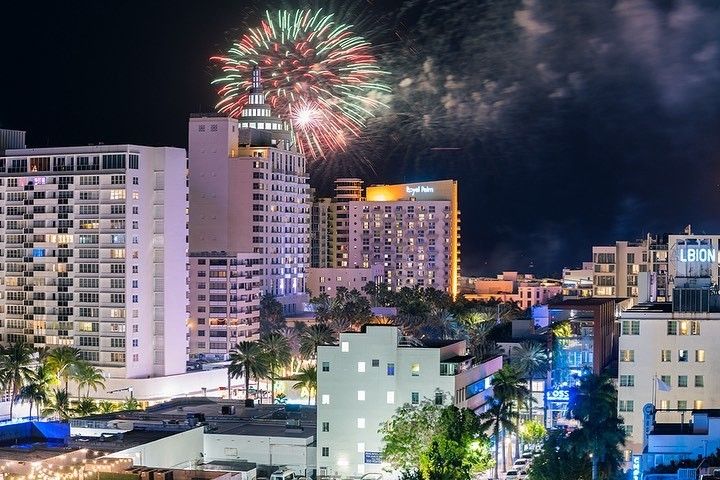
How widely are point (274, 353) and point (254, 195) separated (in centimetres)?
4767

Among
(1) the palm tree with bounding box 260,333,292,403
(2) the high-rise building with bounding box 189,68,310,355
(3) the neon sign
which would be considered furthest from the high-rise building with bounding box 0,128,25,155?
(3) the neon sign

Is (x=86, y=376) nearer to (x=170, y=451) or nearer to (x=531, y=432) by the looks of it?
(x=170, y=451)

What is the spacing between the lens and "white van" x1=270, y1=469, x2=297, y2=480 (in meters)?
65.8

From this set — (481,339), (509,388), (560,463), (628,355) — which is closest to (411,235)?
(481,339)

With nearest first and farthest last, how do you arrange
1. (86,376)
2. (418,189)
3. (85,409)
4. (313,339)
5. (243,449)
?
(243,449) < (85,409) < (86,376) < (313,339) < (418,189)

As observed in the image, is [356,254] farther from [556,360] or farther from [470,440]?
[470,440]

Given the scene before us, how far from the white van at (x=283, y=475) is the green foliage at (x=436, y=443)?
5.42 metres

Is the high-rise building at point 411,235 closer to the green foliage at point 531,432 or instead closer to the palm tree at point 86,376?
the palm tree at point 86,376

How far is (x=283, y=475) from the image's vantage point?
6656 centimetres

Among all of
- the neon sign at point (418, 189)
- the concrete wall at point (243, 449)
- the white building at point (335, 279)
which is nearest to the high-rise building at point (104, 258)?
the concrete wall at point (243, 449)

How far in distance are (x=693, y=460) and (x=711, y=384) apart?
15.0 metres

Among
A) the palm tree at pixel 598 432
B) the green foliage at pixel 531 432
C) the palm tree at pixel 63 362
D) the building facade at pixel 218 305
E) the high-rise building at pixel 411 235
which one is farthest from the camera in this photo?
the high-rise building at pixel 411 235

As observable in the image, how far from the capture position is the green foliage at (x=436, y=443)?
60.5 meters

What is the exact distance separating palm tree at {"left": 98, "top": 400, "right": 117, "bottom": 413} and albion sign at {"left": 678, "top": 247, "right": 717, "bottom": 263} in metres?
40.2
